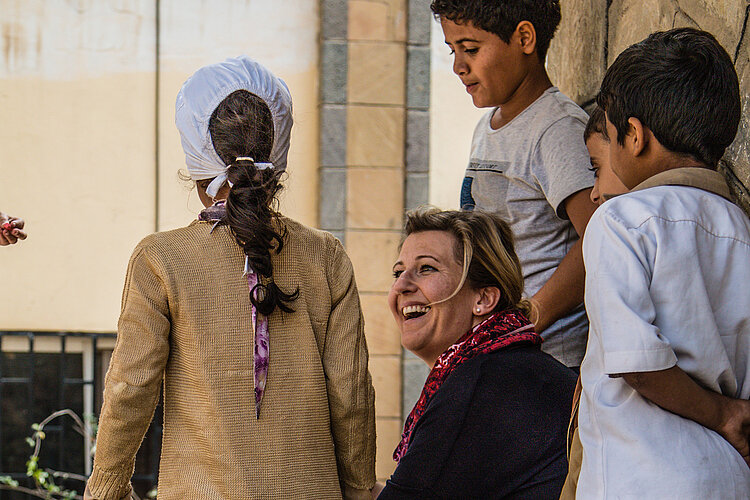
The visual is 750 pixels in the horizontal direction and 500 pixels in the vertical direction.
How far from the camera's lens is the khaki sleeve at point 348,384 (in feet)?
7.44

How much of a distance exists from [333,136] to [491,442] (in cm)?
342

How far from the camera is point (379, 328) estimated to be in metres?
5.22

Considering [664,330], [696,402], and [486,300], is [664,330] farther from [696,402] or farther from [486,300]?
[486,300]

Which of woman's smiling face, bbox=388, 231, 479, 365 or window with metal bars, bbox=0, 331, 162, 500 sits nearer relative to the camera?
woman's smiling face, bbox=388, 231, 479, 365

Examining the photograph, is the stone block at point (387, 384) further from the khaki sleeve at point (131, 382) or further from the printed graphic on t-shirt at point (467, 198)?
the khaki sleeve at point (131, 382)

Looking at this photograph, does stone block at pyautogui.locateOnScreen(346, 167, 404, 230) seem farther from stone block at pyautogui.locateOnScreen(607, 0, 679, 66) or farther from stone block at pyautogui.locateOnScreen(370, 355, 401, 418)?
stone block at pyautogui.locateOnScreen(607, 0, 679, 66)

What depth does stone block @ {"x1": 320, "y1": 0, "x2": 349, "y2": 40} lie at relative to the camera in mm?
5258

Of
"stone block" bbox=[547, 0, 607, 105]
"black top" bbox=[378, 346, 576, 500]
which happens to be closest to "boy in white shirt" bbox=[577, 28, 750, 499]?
"black top" bbox=[378, 346, 576, 500]

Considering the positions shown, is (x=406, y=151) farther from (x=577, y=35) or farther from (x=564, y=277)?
(x=564, y=277)

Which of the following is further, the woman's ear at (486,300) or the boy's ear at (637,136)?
the woman's ear at (486,300)

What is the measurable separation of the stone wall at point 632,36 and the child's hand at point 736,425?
0.65 meters

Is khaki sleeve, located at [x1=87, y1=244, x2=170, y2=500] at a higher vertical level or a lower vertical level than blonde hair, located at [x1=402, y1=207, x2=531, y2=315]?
lower

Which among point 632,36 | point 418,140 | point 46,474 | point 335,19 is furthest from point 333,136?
point 632,36

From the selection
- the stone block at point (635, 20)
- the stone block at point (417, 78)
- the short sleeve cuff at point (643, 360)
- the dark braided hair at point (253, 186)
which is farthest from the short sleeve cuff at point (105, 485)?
the stone block at point (417, 78)
